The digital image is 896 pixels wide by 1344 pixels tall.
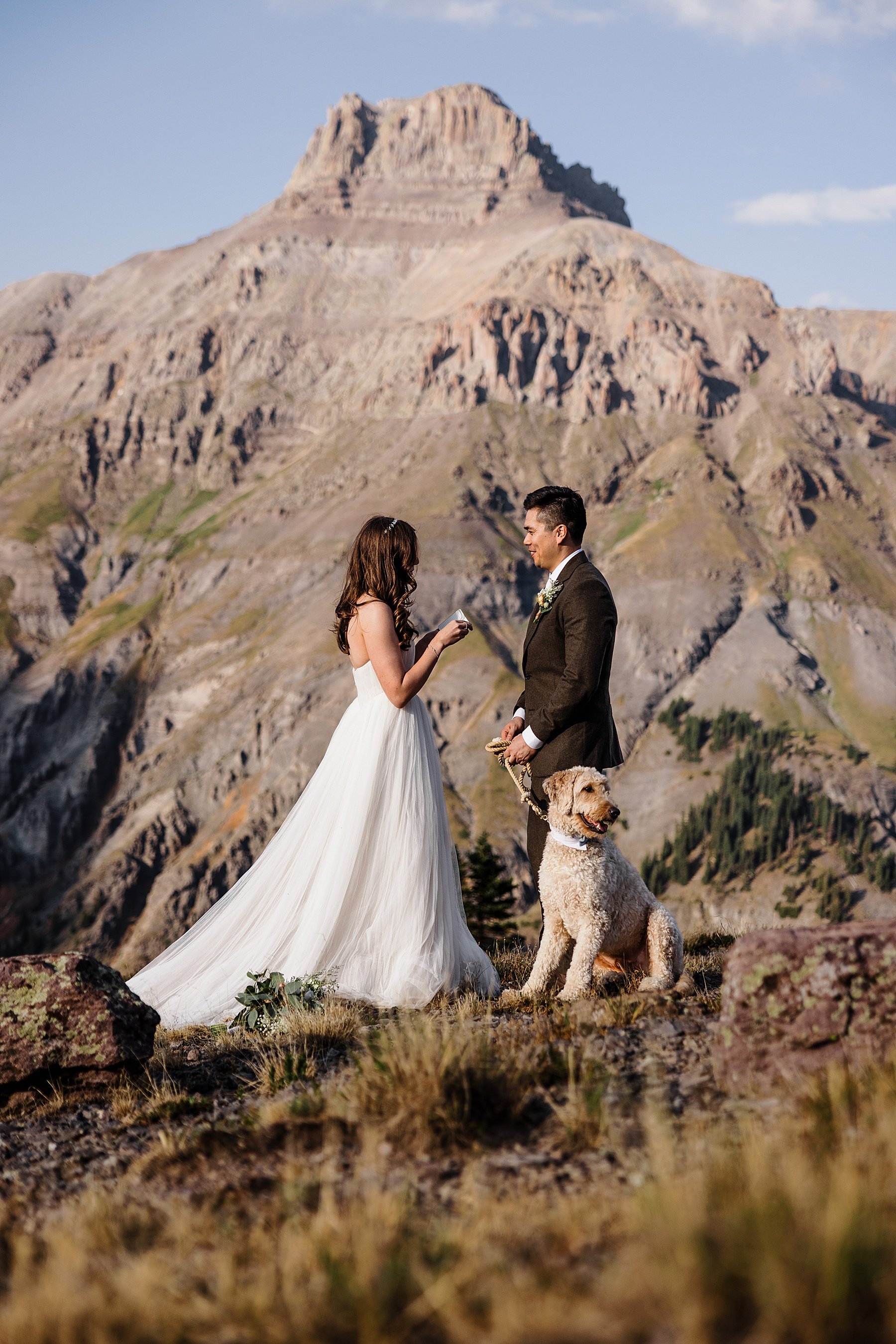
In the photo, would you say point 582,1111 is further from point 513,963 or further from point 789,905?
point 789,905

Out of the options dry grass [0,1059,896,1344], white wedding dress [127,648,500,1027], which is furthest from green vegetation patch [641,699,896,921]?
dry grass [0,1059,896,1344]

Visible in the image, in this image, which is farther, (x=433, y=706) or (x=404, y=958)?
(x=433, y=706)

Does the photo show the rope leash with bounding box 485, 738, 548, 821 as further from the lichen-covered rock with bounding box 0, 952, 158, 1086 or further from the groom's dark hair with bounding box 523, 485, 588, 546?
the lichen-covered rock with bounding box 0, 952, 158, 1086

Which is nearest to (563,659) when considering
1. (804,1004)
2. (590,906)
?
(590,906)

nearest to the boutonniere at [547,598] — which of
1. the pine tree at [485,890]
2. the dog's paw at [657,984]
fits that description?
the dog's paw at [657,984]

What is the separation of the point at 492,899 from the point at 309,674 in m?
140

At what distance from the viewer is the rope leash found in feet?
26.8

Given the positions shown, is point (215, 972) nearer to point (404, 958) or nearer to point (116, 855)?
point (404, 958)

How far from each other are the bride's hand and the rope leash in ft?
2.93

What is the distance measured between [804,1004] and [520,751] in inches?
139

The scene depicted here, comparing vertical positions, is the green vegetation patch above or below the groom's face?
below

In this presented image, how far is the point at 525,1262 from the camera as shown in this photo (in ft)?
10.5

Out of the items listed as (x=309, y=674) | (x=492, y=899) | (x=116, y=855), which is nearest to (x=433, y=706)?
(x=309, y=674)

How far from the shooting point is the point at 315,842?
9.28m
